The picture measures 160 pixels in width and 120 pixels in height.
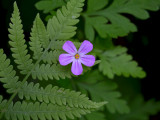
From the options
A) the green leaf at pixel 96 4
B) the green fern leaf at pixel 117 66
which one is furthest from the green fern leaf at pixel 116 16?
the green fern leaf at pixel 117 66

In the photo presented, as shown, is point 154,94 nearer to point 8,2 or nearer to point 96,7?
point 96,7

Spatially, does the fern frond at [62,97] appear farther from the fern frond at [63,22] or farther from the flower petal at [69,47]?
the fern frond at [63,22]

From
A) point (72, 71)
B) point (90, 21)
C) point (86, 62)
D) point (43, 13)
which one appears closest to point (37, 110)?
point (72, 71)

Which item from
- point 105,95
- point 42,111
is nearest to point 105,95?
point 105,95

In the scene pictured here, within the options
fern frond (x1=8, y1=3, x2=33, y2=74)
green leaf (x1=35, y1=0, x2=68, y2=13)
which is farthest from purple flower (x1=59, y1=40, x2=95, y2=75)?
green leaf (x1=35, y1=0, x2=68, y2=13)

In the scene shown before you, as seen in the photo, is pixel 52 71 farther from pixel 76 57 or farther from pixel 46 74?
pixel 76 57

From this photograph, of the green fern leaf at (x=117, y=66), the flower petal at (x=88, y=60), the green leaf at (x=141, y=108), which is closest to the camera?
the flower petal at (x=88, y=60)

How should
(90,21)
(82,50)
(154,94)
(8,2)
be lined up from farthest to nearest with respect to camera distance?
(154,94) → (90,21) → (8,2) → (82,50)

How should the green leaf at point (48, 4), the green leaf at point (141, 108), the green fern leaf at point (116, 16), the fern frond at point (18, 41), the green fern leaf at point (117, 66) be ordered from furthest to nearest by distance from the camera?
the green leaf at point (141, 108), the green fern leaf at point (117, 66), the green fern leaf at point (116, 16), the green leaf at point (48, 4), the fern frond at point (18, 41)
